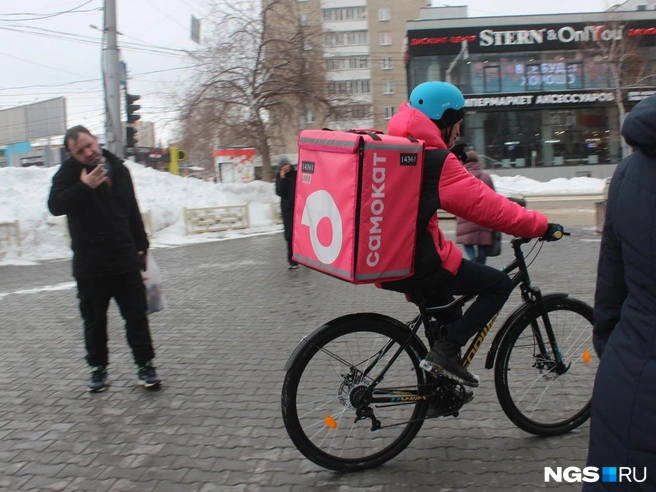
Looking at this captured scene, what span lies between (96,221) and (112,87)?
1079cm

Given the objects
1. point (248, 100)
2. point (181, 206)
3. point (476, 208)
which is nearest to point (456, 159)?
point (476, 208)

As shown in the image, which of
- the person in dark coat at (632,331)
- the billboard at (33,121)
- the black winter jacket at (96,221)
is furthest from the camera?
the billboard at (33,121)

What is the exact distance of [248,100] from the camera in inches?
912

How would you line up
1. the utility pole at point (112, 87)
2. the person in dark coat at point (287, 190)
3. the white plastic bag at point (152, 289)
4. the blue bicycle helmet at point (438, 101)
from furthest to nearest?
1. the utility pole at point (112, 87)
2. the person in dark coat at point (287, 190)
3. the white plastic bag at point (152, 289)
4. the blue bicycle helmet at point (438, 101)

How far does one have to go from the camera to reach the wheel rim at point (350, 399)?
3.13 meters

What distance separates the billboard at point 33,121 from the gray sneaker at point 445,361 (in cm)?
4127

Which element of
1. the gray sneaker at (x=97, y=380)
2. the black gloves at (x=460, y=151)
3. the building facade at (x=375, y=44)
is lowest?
the gray sneaker at (x=97, y=380)

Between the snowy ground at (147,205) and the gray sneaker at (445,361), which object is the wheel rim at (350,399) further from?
the snowy ground at (147,205)

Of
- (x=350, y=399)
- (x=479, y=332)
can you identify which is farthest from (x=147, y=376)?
(x=479, y=332)

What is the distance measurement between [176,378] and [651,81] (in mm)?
41668

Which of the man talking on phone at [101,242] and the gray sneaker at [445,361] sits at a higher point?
the man talking on phone at [101,242]

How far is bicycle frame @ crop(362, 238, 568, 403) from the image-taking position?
127 inches

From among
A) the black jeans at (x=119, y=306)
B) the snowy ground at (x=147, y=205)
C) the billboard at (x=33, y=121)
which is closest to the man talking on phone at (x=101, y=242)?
the black jeans at (x=119, y=306)

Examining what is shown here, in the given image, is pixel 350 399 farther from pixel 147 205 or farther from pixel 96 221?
pixel 147 205
